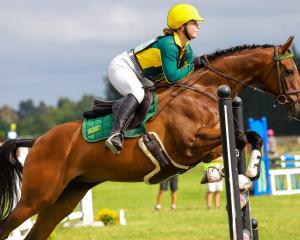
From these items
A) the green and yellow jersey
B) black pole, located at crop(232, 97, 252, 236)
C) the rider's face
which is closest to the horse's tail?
the green and yellow jersey

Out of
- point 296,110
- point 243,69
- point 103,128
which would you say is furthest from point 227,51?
point 103,128

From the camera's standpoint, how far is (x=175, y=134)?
264 inches

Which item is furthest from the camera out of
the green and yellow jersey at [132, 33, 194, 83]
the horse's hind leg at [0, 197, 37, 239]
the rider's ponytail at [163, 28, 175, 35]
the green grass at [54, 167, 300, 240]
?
the green grass at [54, 167, 300, 240]

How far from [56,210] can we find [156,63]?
193 centimetres

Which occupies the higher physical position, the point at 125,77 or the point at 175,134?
the point at 125,77

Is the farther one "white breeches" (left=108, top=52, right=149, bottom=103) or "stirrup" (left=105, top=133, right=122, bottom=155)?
"white breeches" (left=108, top=52, right=149, bottom=103)

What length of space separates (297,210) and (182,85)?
8253 millimetres

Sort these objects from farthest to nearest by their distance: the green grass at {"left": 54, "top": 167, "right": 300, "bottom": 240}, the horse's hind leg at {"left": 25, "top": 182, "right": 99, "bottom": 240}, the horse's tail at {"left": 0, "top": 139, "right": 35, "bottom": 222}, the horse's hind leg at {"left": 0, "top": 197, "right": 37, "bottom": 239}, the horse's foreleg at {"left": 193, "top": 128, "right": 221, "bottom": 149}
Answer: the green grass at {"left": 54, "top": 167, "right": 300, "bottom": 240}, the horse's tail at {"left": 0, "top": 139, "right": 35, "bottom": 222}, the horse's hind leg at {"left": 25, "top": 182, "right": 99, "bottom": 240}, the horse's hind leg at {"left": 0, "top": 197, "right": 37, "bottom": 239}, the horse's foreleg at {"left": 193, "top": 128, "right": 221, "bottom": 149}

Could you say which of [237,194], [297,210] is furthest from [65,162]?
[297,210]

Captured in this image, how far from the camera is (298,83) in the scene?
6.95m

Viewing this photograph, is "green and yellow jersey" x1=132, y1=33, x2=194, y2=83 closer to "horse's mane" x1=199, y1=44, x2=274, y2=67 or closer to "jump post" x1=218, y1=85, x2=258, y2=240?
"horse's mane" x1=199, y1=44, x2=274, y2=67

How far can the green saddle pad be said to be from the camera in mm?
6824

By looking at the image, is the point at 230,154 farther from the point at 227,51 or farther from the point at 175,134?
the point at 227,51

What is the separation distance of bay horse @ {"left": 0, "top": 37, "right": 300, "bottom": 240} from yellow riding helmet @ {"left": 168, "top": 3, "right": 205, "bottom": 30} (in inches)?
19.3
